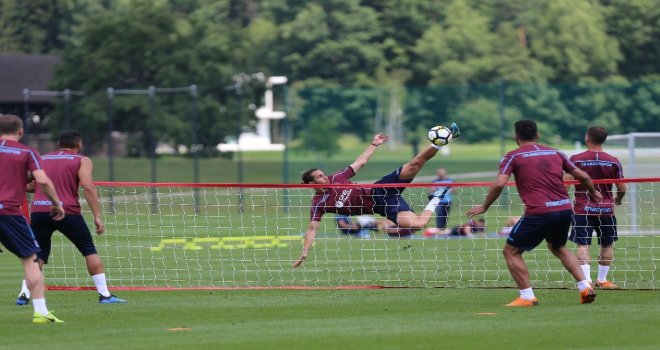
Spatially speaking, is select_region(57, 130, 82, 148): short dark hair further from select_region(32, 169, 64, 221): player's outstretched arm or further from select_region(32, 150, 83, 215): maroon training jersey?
select_region(32, 169, 64, 221): player's outstretched arm

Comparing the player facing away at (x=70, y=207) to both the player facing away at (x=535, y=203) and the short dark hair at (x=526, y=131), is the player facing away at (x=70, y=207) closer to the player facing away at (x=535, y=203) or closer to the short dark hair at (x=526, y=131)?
the player facing away at (x=535, y=203)

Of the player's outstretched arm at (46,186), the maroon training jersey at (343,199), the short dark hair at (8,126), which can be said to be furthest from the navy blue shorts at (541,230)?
the short dark hair at (8,126)

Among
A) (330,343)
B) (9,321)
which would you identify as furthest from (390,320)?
(9,321)

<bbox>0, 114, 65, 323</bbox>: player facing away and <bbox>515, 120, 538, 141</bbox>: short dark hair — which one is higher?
<bbox>515, 120, 538, 141</bbox>: short dark hair

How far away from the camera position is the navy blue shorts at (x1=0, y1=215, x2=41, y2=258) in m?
13.0

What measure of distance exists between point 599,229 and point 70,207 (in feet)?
21.3

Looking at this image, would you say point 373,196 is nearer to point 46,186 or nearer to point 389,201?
point 389,201

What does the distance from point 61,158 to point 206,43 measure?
1708 inches

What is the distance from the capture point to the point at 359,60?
246ft

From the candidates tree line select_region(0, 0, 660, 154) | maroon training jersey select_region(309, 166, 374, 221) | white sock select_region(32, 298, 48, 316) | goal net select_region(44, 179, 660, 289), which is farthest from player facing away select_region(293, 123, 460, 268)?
tree line select_region(0, 0, 660, 154)

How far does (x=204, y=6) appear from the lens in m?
81.9

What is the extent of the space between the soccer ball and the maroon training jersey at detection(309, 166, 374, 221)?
1.24m

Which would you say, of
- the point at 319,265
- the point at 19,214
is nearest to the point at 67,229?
the point at 19,214

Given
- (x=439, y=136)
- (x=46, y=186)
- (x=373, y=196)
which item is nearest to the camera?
(x=46, y=186)
